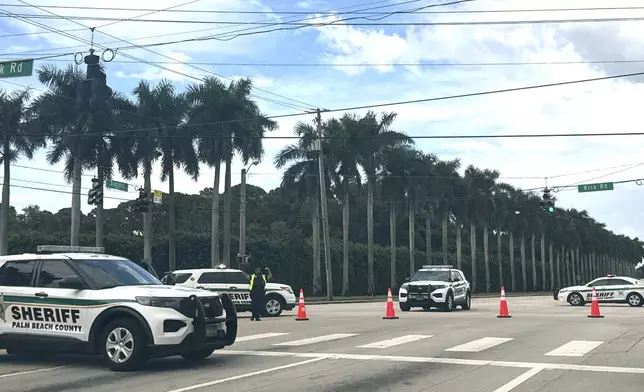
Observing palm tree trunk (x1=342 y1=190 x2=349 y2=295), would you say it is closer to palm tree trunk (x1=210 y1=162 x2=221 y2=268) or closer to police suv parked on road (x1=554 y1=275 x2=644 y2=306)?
palm tree trunk (x1=210 y1=162 x2=221 y2=268)

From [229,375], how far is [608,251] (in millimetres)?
170001

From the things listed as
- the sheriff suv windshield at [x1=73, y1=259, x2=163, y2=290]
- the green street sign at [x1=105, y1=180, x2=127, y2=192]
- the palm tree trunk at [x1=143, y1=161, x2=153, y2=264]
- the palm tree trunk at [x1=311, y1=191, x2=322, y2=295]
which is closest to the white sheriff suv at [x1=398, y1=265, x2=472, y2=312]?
the green street sign at [x1=105, y1=180, x2=127, y2=192]

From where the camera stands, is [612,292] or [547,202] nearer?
[612,292]

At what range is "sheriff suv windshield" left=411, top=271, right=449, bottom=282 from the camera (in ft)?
88.3

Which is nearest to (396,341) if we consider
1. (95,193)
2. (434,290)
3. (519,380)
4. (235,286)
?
(519,380)

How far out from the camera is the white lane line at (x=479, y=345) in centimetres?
1308

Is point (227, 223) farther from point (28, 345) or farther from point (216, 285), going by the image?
point (28, 345)

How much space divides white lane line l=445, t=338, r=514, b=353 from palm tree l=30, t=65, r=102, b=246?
113 ft

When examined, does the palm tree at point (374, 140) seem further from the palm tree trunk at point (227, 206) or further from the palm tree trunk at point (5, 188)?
the palm tree trunk at point (5, 188)

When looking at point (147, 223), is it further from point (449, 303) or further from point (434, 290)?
point (449, 303)

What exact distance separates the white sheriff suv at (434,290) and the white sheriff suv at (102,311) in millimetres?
15640

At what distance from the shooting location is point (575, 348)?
13.3 m

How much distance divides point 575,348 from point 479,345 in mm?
1750

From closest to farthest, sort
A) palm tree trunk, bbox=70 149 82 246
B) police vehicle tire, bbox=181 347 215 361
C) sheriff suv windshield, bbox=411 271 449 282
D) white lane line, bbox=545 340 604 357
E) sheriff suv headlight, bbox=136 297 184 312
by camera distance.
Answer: sheriff suv headlight, bbox=136 297 184 312 → police vehicle tire, bbox=181 347 215 361 → white lane line, bbox=545 340 604 357 → sheriff suv windshield, bbox=411 271 449 282 → palm tree trunk, bbox=70 149 82 246
